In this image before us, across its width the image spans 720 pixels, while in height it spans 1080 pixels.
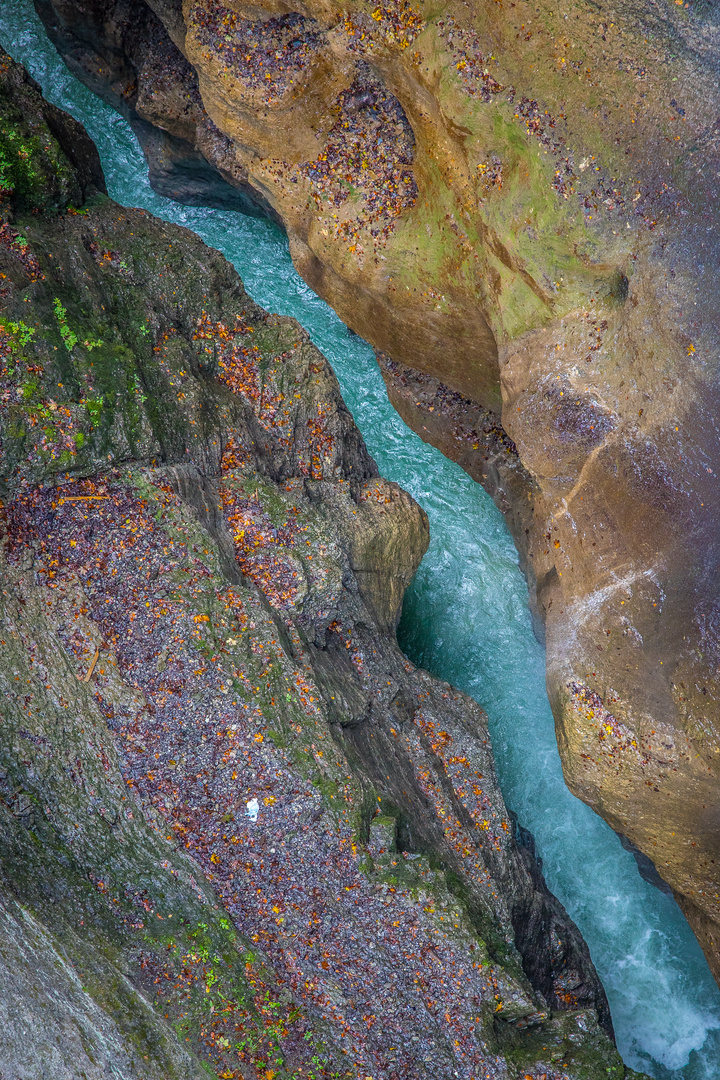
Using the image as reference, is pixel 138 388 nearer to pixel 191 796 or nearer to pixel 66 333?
pixel 66 333

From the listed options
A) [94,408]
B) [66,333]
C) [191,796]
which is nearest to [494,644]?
[191,796]

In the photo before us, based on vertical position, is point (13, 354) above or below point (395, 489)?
below

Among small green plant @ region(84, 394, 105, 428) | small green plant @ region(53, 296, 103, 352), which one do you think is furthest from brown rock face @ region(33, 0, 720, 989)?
small green plant @ region(84, 394, 105, 428)

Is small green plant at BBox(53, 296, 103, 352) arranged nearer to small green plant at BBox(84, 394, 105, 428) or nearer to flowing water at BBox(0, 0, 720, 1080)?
small green plant at BBox(84, 394, 105, 428)

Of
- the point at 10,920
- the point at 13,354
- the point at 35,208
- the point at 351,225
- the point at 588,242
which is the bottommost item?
the point at 10,920

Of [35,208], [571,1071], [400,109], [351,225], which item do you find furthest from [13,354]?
[571,1071]

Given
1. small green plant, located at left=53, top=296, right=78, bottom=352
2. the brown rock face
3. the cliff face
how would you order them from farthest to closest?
small green plant, located at left=53, top=296, right=78, bottom=352
the brown rock face
the cliff face

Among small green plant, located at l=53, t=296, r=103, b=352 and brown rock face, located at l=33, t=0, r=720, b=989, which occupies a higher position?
brown rock face, located at l=33, t=0, r=720, b=989

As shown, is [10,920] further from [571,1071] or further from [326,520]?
[571,1071]
